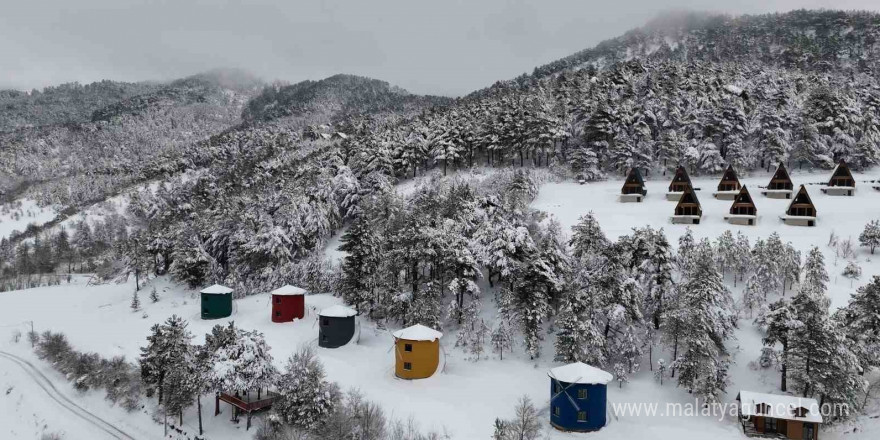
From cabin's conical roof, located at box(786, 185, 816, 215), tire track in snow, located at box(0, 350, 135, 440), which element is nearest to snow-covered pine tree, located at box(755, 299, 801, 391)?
cabin's conical roof, located at box(786, 185, 816, 215)

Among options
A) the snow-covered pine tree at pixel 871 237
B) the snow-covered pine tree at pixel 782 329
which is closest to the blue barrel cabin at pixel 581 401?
the snow-covered pine tree at pixel 782 329

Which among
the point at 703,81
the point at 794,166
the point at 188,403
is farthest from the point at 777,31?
the point at 188,403

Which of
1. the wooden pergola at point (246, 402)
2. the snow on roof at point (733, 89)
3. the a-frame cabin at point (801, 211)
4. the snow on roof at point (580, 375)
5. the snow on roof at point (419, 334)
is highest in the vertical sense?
the snow on roof at point (733, 89)

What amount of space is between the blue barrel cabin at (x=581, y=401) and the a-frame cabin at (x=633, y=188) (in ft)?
113

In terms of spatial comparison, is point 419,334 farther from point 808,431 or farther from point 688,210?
point 688,210

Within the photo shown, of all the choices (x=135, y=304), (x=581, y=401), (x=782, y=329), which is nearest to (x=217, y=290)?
(x=135, y=304)

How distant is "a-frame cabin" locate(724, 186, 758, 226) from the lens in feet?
169

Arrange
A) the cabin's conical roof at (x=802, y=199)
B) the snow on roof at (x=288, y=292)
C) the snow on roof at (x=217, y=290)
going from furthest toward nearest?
1. the snow on roof at (x=217, y=290)
2. the cabin's conical roof at (x=802, y=199)
3. the snow on roof at (x=288, y=292)

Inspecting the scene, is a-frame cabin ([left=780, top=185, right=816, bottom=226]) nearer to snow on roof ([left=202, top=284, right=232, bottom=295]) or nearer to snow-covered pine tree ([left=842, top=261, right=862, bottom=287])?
snow-covered pine tree ([left=842, top=261, right=862, bottom=287])

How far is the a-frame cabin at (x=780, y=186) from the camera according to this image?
58.4 m

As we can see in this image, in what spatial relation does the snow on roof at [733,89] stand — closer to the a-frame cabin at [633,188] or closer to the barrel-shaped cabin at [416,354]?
the a-frame cabin at [633,188]

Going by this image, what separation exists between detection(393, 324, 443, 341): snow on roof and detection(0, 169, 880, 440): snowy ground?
2806mm

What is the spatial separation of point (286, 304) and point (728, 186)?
4918 cm

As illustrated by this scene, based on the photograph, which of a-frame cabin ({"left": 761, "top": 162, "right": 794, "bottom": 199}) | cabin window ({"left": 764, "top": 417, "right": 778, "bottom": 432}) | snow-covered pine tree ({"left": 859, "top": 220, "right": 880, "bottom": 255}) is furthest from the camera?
a-frame cabin ({"left": 761, "top": 162, "right": 794, "bottom": 199})
